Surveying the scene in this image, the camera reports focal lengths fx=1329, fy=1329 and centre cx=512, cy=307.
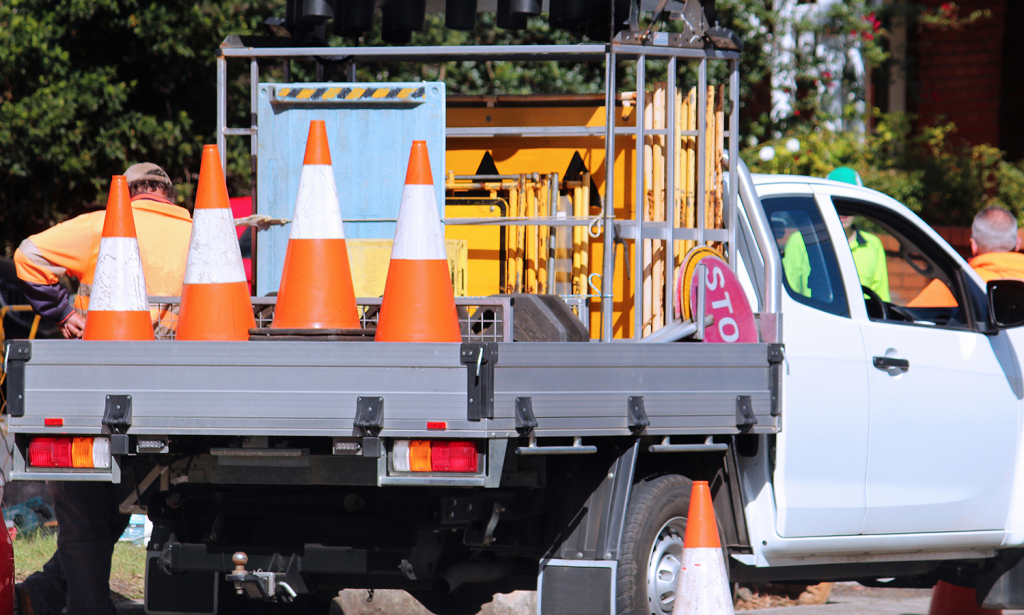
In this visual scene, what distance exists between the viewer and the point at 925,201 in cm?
1191

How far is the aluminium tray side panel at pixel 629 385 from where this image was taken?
3969mm

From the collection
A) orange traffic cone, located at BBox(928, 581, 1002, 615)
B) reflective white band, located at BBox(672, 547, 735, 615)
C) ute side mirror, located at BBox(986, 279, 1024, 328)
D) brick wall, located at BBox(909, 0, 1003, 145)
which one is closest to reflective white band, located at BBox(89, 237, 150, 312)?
reflective white band, located at BBox(672, 547, 735, 615)

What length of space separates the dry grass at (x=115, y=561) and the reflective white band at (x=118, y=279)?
2.32 m

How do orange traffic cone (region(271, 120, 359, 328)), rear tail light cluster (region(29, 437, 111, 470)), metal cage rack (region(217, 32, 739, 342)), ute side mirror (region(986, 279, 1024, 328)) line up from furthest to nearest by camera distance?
1. ute side mirror (region(986, 279, 1024, 328))
2. metal cage rack (region(217, 32, 739, 342))
3. orange traffic cone (region(271, 120, 359, 328))
4. rear tail light cluster (region(29, 437, 111, 470))

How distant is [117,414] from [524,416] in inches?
48.9

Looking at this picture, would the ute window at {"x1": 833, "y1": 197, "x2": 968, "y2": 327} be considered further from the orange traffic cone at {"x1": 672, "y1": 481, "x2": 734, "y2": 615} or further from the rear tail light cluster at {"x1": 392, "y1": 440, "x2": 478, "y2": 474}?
the rear tail light cluster at {"x1": 392, "y1": 440, "x2": 478, "y2": 474}

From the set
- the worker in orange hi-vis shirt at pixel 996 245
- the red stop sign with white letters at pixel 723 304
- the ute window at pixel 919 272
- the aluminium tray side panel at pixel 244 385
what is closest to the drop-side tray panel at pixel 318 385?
the aluminium tray side panel at pixel 244 385

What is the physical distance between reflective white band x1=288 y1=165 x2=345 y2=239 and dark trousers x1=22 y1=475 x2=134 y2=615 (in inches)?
56.6

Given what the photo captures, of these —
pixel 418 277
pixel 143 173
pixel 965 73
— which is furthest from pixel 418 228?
pixel 965 73

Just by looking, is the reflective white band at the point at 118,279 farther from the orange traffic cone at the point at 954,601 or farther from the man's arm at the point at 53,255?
the orange traffic cone at the point at 954,601

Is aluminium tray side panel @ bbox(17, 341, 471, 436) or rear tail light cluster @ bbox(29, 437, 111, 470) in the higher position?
aluminium tray side panel @ bbox(17, 341, 471, 436)

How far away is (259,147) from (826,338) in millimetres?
2499

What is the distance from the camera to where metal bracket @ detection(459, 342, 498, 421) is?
151 inches

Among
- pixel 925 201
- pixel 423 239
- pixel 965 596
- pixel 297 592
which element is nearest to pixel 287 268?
pixel 423 239
